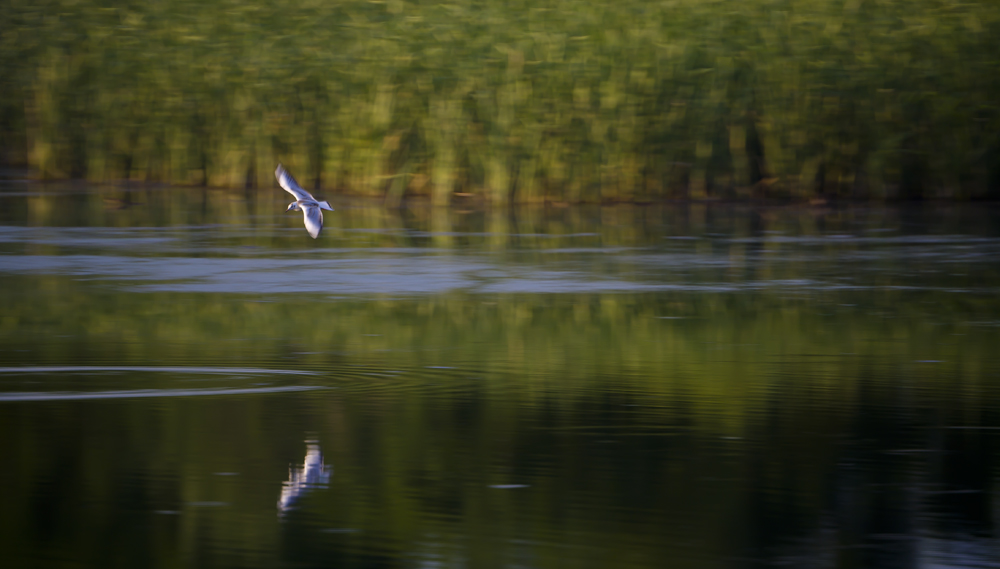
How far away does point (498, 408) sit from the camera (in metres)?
5.49

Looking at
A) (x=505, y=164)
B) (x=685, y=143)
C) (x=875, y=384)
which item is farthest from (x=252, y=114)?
(x=875, y=384)

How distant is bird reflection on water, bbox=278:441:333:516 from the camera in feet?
13.9

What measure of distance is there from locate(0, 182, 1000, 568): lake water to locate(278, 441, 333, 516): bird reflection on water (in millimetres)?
13

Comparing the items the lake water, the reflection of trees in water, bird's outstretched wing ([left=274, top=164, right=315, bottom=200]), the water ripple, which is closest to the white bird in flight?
bird's outstretched wing ([left=274, top=164, right=315, bottom=200])

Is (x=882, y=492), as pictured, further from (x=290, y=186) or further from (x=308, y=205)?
(x=290, y=186)

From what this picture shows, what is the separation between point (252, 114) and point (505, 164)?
291 cm

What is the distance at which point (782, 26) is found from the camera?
1538 cm

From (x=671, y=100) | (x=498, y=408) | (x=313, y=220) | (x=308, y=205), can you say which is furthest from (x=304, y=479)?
(x=671, y=100)

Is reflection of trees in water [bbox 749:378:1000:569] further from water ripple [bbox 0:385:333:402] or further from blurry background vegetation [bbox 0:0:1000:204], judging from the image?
blurry background vegetation [bbox 0:0:1000:204]

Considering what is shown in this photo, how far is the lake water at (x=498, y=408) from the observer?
3.95 metres

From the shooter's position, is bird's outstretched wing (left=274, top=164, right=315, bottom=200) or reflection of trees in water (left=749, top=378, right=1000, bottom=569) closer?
reflection of trees in water (left=749, top=378, right=1000, bottom=569)

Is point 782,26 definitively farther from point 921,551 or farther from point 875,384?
point 921,551

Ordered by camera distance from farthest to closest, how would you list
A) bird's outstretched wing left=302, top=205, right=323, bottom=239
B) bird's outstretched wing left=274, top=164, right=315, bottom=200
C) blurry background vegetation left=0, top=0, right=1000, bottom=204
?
blurry background vegetation left=0, top=0, right=1000, bottom=204 → bird's outstretched wing left=274, top=164, right=315, bottom=200 → bird's outstretched wing left=302, top=205, right=323, bottom=239

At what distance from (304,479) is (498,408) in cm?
114
